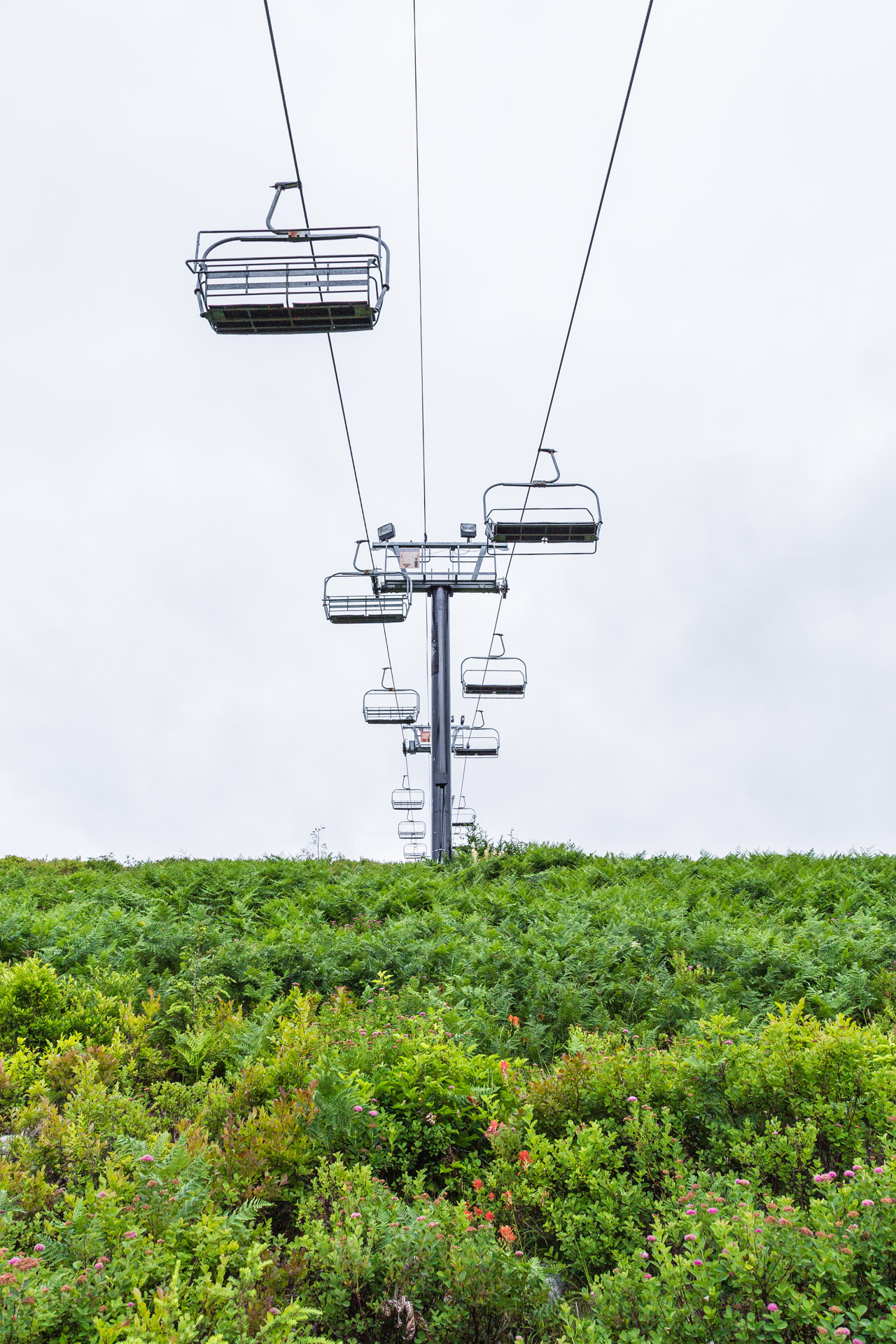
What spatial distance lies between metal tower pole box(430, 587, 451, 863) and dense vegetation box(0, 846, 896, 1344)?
7933mm

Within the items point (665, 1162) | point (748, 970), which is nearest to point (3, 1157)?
point (665, 1162)

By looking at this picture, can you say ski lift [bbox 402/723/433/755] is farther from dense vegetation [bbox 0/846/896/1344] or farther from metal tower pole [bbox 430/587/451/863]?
dense vegetation [bbox 0/846/896/1344]

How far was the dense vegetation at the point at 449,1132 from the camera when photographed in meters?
2.88

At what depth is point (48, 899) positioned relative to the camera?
9789mm

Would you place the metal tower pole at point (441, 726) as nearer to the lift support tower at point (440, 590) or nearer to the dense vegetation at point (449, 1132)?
the lift support tower at point (440, 590)

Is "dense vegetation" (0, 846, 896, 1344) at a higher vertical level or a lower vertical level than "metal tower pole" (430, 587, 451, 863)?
lower

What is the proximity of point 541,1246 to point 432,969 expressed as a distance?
10.0 feet

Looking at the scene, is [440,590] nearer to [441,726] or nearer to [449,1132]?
[441,726]

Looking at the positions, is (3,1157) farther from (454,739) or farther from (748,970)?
(454,739)

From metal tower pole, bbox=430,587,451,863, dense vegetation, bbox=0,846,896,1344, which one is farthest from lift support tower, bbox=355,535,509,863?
dense vegetation, bbox=0,846,896,1344

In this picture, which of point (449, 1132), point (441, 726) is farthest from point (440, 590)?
point (449, 1132)

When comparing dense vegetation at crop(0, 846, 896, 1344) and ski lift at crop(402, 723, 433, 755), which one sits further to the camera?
ski lift at crop(402, 723, 433, 755)

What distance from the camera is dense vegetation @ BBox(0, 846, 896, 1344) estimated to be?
288cm

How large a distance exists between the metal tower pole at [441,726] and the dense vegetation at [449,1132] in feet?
26.0
